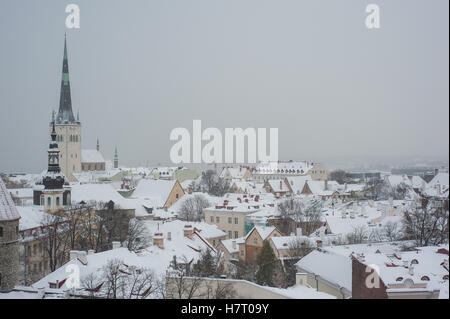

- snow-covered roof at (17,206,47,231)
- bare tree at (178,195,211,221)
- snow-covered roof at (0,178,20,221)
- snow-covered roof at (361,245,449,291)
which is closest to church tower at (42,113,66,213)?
snow-covered roof at (17,206,47,231)

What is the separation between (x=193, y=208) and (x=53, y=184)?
666 cm

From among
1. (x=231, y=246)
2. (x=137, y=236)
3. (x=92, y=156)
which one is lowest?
(x=231, y=246)

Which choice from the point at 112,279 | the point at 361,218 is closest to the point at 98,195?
the point at 361,218

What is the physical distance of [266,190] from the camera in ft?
102

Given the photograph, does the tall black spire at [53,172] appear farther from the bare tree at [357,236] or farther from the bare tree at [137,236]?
the bare tree at [357,236]

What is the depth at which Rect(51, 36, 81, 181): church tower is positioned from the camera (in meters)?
26.6

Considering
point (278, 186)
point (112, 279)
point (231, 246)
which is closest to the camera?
point (112, 279)

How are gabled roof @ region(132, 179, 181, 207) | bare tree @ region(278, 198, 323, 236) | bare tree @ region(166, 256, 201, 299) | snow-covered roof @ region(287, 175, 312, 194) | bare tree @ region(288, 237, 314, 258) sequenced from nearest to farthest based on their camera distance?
bare tree @ region(166, 256, 201, 299)
bare tree @ region(288, 237, 314, 258)
bare tree @ region(278, 198, 323, 236)
gabled roof @ region(132, 179, 181, 207)
snow-covered roof @ region(287, 175, 312, 194)

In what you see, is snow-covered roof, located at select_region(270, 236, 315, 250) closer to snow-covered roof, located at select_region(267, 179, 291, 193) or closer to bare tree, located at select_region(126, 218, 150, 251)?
bare tree, located at select_region(126, 218, 150, 251)

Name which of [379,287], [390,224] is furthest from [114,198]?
[379,287]

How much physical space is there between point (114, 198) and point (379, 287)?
14350 mm

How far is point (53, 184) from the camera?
1585 centimetres

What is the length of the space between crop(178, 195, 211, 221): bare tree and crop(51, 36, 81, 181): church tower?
8451mm

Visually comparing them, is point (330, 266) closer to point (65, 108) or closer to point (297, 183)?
point (65, 108)
